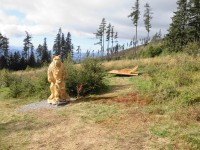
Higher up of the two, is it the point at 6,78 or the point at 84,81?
the point at 84,81

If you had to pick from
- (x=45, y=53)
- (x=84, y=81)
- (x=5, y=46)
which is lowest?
(x=84, y=81)

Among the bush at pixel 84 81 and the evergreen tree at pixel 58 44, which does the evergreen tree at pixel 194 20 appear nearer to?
the bush at pixel 84 81

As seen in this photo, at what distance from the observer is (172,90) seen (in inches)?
371

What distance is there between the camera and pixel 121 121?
7.93 m

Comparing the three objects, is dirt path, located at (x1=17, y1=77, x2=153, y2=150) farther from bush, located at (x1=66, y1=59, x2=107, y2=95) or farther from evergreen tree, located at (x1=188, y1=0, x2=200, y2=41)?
evergreen tree, located at (x1=188, y1=0, x2=200, y2=41)

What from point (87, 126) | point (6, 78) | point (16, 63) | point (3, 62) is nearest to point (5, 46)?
point (3, 62)

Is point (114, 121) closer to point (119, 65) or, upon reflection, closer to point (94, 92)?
point (94, 92)

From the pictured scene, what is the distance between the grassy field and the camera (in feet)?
21.6

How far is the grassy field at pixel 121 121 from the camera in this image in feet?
21.6

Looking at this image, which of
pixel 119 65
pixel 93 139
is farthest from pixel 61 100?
pixel 119 65

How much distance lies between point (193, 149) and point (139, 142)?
112 cm

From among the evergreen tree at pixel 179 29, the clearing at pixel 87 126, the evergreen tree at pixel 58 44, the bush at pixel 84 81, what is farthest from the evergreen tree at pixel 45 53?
the clearing at pixel 87 126

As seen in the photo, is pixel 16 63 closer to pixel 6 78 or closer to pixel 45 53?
pixel 45 53

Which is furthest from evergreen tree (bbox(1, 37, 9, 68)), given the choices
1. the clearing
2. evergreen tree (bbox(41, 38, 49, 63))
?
the clearing
